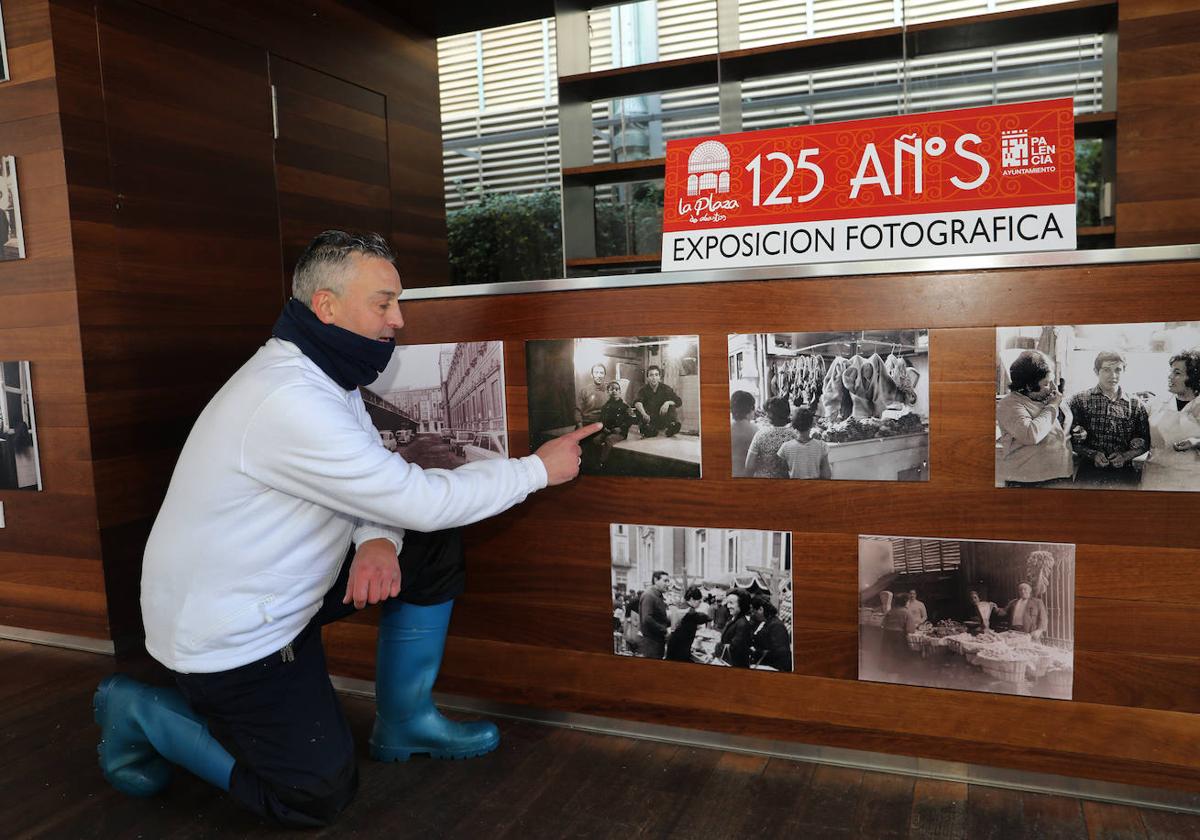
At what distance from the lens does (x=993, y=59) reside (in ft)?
15.1

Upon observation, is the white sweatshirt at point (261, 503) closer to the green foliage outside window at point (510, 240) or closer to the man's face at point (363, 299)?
the man's face at point (363, 299)

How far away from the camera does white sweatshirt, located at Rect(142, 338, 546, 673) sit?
1.58 metres

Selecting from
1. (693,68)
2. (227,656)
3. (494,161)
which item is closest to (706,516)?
(227,656)

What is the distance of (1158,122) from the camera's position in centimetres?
326

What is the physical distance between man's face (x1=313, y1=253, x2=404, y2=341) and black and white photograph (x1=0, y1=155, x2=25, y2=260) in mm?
1614

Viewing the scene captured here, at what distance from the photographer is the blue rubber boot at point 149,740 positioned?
1691mm

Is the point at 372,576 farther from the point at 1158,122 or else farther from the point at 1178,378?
the point at 1158,122

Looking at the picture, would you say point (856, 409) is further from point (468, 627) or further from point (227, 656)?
point (227, 656)

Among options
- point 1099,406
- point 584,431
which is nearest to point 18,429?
point 584,431

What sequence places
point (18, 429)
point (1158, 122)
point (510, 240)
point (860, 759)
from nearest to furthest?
point (860, 759), point (18, 429), point (1158, 122), point (510, 240)

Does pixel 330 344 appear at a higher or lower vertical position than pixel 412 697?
higher

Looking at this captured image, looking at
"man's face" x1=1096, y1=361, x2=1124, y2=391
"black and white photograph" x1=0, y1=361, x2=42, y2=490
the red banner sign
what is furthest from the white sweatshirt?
"black and white photograph" x1=0, y1=361, x2=42, y2=490

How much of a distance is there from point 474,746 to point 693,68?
315 centimetres

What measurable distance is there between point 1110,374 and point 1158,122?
88.1 inches
